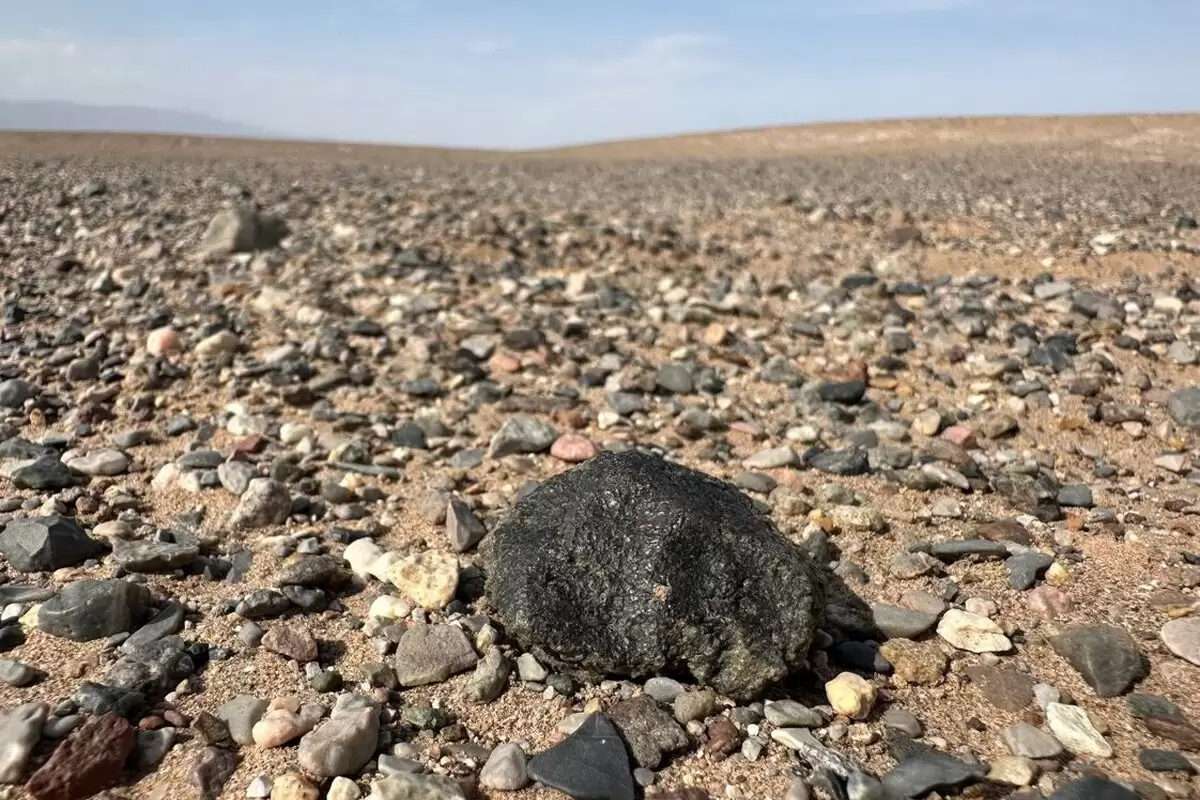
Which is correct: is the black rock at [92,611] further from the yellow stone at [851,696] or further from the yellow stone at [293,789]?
the yellow stone at [851,696]

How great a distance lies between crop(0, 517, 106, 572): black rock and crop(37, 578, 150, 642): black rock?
1.07 ft

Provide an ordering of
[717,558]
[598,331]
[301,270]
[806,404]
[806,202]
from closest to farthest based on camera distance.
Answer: [717,558] → [806,404] → [598,331] → [301,270] → [806,202]

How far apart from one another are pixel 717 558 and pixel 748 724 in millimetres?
452

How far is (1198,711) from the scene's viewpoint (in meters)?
2.23

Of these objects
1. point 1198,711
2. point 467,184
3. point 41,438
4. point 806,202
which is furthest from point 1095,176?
point 41,438

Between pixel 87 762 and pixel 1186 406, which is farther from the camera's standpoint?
pixel 1186 406

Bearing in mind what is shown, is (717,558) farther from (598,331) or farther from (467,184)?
(467,184)

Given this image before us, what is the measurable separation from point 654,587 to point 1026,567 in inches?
55.9

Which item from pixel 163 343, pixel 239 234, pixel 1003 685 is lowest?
pixel 1003 685

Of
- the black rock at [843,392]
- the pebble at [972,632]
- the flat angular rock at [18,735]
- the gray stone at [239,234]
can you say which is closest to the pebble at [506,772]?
the flat angular rock at [18,735]

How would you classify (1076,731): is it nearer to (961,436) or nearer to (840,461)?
(840,461)

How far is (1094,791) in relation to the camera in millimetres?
1891

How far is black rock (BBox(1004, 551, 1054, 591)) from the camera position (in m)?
2.81

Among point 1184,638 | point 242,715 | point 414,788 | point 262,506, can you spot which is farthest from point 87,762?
point 1184,638
